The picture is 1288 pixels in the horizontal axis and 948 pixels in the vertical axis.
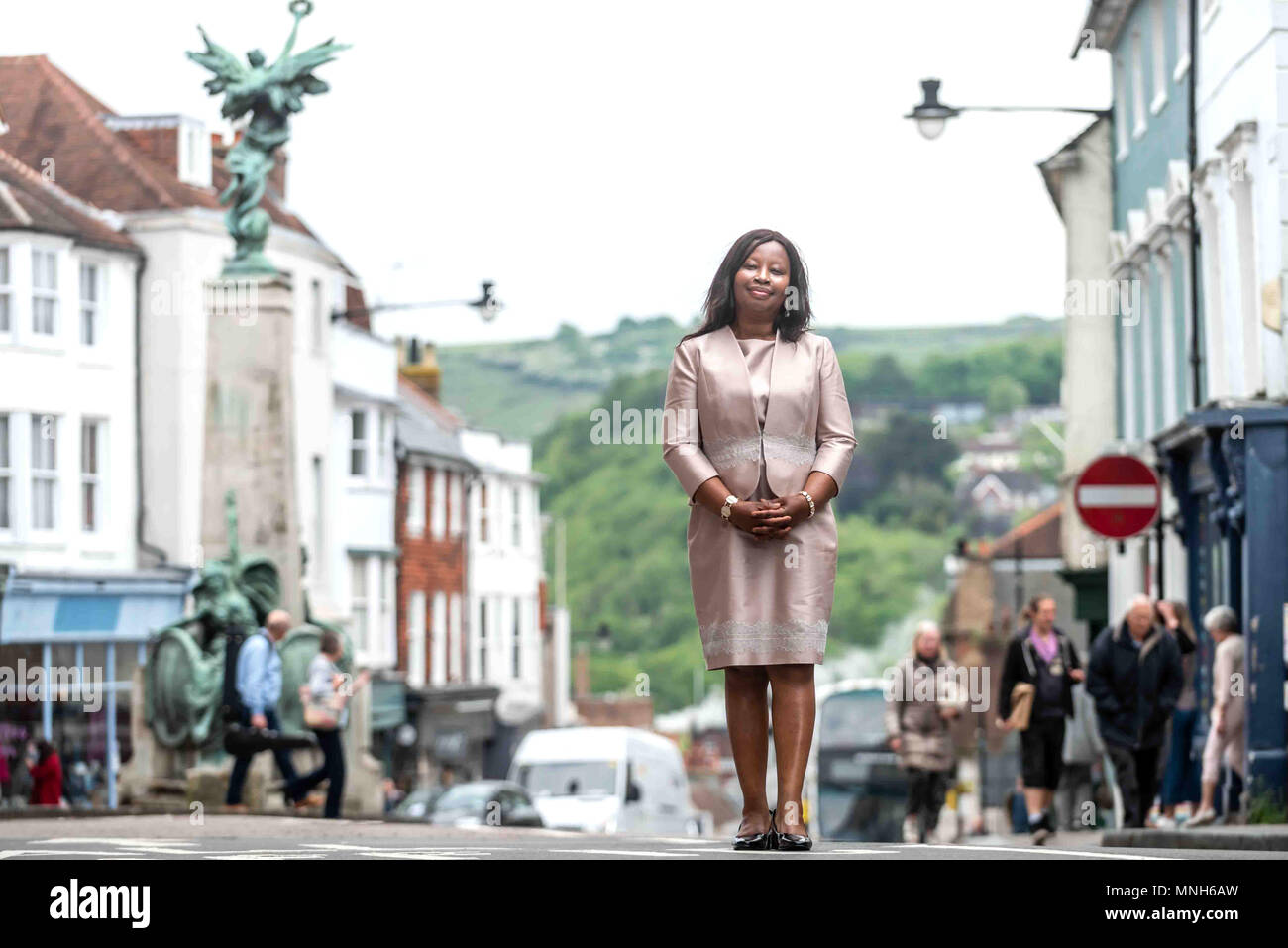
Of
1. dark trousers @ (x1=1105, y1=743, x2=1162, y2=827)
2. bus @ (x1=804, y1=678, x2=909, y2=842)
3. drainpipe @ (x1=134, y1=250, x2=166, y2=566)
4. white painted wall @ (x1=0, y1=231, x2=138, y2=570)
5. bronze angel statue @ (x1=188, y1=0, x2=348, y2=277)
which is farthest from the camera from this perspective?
bus @ (x1=804, y1=678, x2=909, y2=842)

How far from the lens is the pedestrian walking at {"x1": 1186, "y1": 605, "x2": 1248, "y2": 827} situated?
1661 cm

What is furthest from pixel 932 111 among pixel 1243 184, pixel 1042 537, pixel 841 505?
pixel 841 505

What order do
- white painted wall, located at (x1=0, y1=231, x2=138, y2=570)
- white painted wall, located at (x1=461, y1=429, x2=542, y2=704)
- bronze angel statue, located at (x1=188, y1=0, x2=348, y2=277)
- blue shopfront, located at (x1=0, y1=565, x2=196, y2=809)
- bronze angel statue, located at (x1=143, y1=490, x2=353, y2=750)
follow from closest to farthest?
bronze angel statue, located at (x1=143, y1=490, x2=353, y2=750) → bronze angel statue, located at (x1=188, y1=0, x2=348, y2=277) → blue shopfront, located at (x1=0, y1=565, x2=196, y2=809) → white painted wall, located at (x1=0, y1=231, x2=138, y2=570) → white painted wall, located at (x1=461, y1=429, x2=542, y2=704)

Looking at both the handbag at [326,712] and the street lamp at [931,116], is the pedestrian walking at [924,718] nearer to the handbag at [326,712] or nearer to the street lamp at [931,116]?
the handbag at [326,712]

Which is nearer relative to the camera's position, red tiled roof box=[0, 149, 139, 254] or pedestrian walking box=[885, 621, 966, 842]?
pedestrian walking box=[885, 621, 966, 842]

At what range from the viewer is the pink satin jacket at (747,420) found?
24.6ft

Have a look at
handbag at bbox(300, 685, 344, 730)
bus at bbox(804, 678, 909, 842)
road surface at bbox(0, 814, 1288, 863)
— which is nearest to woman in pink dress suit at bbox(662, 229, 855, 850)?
road surface at bbox(0, 814, 1288, 863)

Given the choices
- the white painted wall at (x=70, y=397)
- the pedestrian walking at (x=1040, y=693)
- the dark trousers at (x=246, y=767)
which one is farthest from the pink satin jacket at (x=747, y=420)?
the white painted wall at (x=70, y=397)

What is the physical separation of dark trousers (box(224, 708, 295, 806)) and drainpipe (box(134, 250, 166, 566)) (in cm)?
2526

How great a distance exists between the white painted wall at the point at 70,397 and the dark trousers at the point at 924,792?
25.2 metres

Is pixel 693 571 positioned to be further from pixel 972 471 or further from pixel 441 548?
pixel 972 471

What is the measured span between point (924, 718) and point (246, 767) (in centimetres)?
527

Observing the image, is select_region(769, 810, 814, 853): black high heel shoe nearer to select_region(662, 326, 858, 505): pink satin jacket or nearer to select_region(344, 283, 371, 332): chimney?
select_region(662, 326, 858, 505): pink satin jacket
